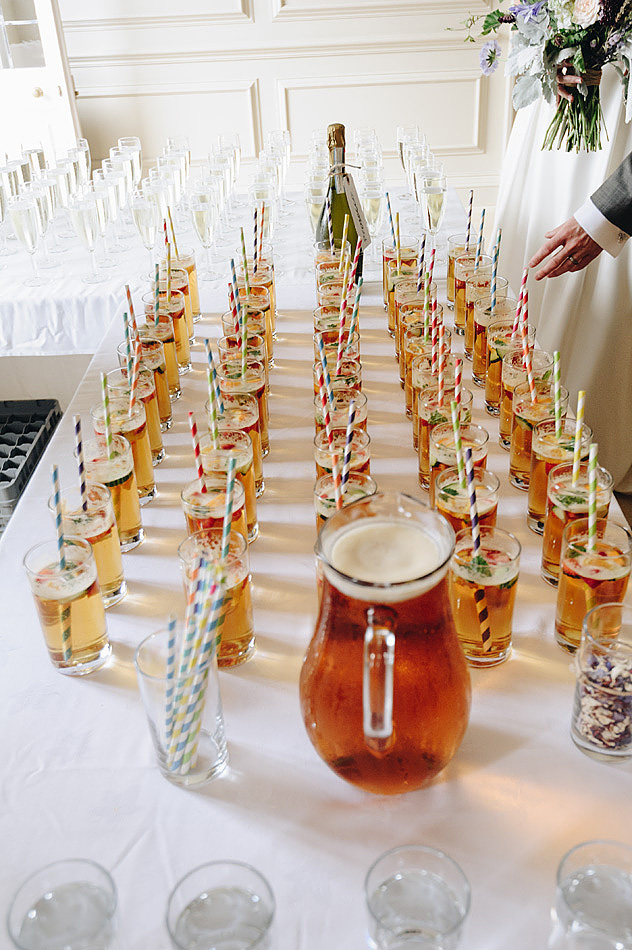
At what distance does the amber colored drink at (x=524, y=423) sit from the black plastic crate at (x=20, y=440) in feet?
4.20

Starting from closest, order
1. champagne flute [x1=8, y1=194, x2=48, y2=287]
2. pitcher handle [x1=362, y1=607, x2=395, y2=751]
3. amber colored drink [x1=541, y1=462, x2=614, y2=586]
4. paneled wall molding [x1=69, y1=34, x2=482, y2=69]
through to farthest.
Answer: pitcher handle [x1=362, y1=607, x2=395, y2=751] → amber colored drink [x1=541, y1=462, x2=614, y2=586] → champagne flute [x1=8, y1=194, x2=48, y2=287] → paneled wall molding [x1=69, y1=34, x2=482, y2=69]

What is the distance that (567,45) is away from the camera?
1.96 meters

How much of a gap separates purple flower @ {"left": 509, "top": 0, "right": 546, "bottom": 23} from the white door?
8.28ft

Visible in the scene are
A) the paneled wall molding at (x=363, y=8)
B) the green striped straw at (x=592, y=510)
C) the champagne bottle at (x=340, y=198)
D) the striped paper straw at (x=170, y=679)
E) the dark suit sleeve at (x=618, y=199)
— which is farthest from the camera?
the paneled wall molding at (x=363, y=8)

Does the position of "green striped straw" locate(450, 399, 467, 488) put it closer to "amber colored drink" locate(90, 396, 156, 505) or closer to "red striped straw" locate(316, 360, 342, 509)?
"red striped straw" locate(316, 360, 342, 509)

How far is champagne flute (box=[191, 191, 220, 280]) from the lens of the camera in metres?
2.19

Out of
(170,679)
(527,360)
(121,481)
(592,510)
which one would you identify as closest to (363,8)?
(527,360)

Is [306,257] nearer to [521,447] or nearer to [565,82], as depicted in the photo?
[565,82]

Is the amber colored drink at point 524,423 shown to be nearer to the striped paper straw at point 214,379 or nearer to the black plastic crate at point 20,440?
the striped paper straw at point 214,379

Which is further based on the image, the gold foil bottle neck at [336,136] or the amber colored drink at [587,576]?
the gold foil bottle neck at [336,136]

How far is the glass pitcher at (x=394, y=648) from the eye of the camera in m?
0.76

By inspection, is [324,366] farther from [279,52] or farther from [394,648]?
[279,52]

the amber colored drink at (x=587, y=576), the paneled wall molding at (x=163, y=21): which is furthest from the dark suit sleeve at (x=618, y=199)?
the paneled wall molding at (x=163, y=21)

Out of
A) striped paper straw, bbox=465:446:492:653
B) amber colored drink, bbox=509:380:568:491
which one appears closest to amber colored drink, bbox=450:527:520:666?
striped paper straw, bbox=465:446:492:653
